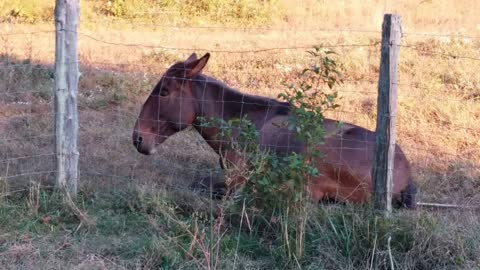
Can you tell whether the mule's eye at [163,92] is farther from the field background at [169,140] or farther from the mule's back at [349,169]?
the mule's back at [349,169]

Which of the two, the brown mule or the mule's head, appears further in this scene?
the mule's head

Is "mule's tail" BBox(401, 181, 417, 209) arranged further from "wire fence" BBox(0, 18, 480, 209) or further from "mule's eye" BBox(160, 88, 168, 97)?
"mule's eye" BBox(160, 88, 168, 97)

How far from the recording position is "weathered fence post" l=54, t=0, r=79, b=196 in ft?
20.1

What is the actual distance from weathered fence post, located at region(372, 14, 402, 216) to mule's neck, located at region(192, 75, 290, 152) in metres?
1.79

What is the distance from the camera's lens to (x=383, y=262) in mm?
5082

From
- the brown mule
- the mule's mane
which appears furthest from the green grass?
the mule's mane

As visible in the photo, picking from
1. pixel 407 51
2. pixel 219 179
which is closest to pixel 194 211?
pixel 219 179

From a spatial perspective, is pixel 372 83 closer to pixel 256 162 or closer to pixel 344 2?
pixel 256 162

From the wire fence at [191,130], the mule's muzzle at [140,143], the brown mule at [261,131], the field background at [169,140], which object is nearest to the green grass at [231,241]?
the field background at [169,140]

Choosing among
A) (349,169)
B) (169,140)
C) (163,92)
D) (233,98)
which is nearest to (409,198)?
(349,169)

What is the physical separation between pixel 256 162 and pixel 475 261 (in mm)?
1759

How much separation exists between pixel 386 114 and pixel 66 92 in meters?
2.83

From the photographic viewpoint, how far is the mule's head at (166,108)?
693 cm

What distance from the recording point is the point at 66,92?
6.23 metres
